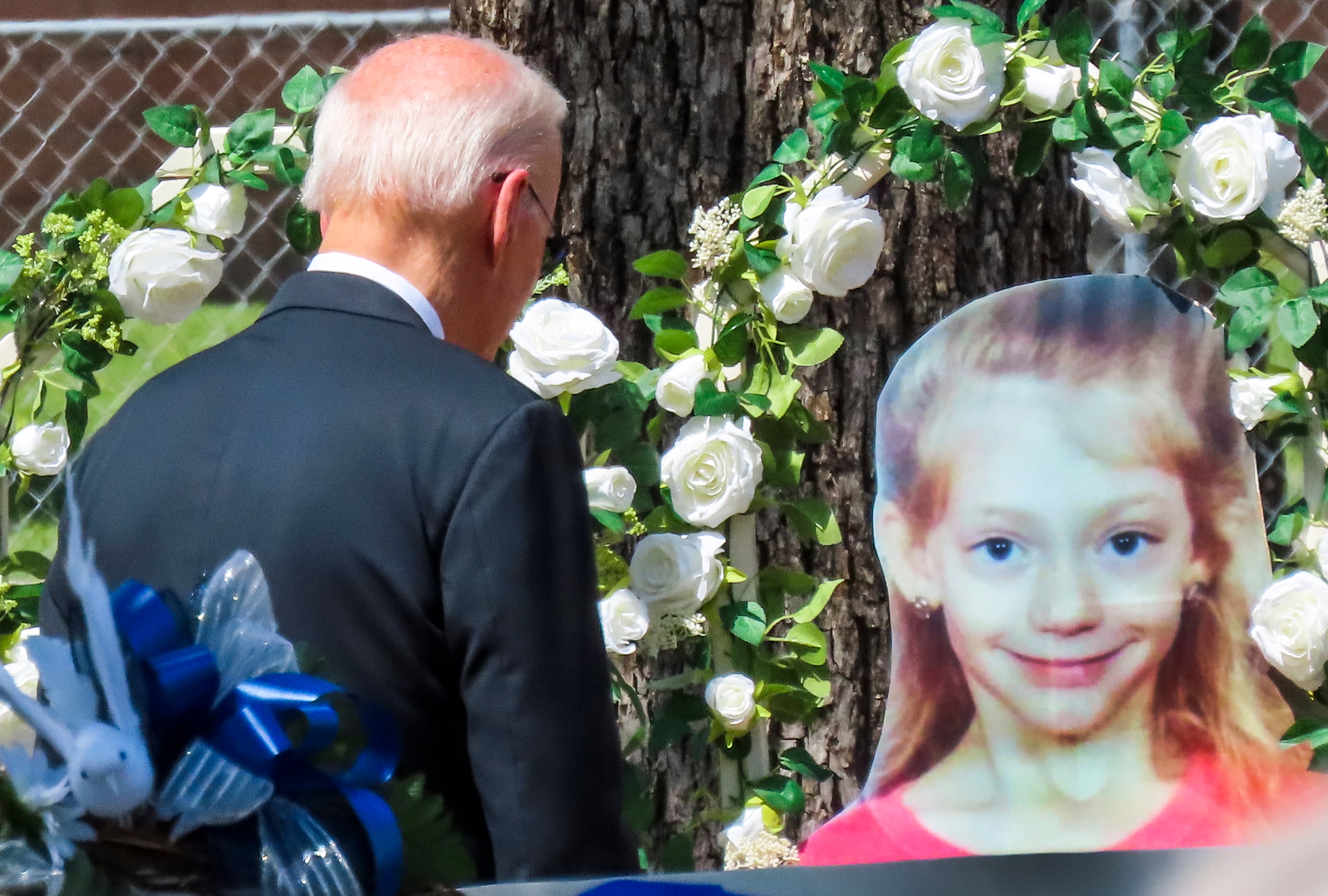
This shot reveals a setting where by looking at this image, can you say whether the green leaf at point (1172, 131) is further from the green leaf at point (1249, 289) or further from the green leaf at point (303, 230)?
the green leaf at point (303, 230)

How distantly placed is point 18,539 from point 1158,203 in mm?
1971

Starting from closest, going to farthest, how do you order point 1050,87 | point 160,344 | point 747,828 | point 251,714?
point 251,714
point 1050,87
point 747,828
point 160,344

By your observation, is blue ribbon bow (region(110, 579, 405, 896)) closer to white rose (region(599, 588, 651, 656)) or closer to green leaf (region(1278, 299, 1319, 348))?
white rose (region(599, 588, 651, 656))

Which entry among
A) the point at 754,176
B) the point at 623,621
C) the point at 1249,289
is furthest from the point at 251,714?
the point at 754,176

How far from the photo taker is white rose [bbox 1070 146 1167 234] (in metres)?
1.64

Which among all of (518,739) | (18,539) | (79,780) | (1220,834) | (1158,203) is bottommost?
(18,539)

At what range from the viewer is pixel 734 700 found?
5.55 feet

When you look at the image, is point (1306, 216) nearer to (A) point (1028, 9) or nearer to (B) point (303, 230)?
(A) point (1028, 9)

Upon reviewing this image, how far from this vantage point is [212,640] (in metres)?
0.88

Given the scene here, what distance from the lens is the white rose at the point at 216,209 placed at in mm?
1766

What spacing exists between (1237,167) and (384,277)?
3.14ft

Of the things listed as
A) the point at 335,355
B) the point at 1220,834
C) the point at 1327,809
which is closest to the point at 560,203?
the point at 335,355

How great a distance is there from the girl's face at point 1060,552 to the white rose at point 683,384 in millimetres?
305

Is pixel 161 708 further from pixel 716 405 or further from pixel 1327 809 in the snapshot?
pixel 716 405
